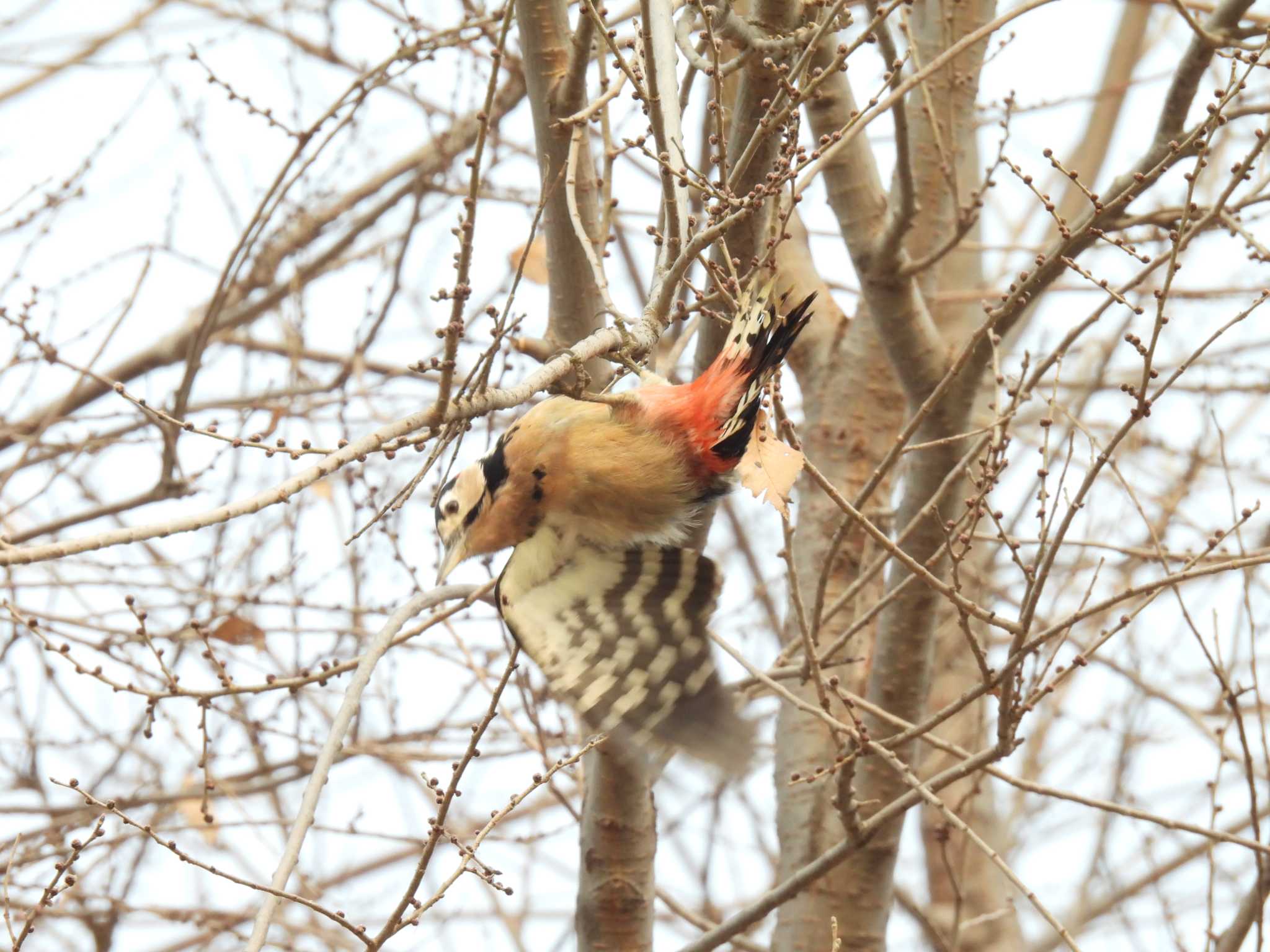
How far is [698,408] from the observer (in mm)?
3176

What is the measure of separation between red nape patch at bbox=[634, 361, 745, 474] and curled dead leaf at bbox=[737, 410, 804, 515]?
337 millimetres

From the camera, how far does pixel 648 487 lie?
3.29 m

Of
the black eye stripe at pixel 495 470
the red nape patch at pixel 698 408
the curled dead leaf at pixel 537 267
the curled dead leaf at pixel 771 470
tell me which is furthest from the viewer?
the curled dead leaf at pixel 537 267

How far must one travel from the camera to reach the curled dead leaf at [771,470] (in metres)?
2.59

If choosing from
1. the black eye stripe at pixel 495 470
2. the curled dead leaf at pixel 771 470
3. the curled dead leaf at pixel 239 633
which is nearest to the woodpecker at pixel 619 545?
the black eye stripe at pixel 495 470

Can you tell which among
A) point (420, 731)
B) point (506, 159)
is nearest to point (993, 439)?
point (420, 731)

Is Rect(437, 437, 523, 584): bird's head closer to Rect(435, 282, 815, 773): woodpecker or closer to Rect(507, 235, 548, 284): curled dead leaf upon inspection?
Rect(435, 282, 815, 773): woodpecker

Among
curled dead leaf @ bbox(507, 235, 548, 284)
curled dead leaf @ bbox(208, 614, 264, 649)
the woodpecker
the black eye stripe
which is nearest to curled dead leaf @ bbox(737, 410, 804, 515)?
the woodpecker

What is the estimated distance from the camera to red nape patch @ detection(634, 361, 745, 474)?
10.2 feet

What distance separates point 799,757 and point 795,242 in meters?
1.68

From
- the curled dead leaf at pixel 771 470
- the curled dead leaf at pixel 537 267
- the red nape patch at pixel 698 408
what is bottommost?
the curled dead leaf at pixel 771 470

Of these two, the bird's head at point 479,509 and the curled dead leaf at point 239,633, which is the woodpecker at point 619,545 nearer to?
the bird's head at point 479,509

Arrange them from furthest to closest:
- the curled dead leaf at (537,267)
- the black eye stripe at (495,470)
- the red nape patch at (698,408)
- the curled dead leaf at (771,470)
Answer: the curled dead leaf at (537,267) → the black eye stripe at (495,470) → the red nape patch at (698,408) → the curled dead leaf at (771,470)

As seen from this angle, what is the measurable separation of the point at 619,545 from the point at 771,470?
0.90 metres
